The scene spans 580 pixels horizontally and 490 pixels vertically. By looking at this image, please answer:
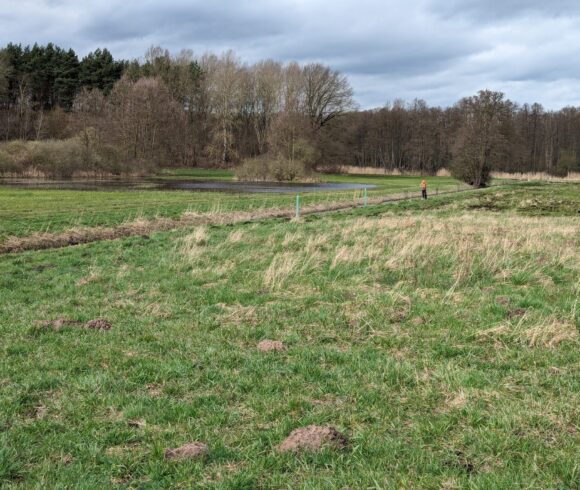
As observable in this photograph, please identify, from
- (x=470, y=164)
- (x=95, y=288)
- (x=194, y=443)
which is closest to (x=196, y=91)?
(x=470, y=164)

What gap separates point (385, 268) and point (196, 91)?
94447 millimetres

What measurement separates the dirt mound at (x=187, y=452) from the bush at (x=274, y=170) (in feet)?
204

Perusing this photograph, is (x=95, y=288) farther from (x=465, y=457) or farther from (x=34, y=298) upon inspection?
(x=465, y=457)

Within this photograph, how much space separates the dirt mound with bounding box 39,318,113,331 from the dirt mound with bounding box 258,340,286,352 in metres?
2.33

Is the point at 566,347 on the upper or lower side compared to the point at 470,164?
lower

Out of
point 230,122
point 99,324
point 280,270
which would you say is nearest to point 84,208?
point 280,270

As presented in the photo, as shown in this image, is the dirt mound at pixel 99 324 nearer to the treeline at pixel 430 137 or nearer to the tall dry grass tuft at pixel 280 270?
the tall dry grass tuft at pixel 280 270

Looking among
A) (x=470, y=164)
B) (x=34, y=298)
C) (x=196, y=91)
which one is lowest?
(x=34, y=298)

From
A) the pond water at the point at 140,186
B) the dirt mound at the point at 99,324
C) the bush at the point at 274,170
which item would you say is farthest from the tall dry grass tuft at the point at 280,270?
the bush at the point at 274,170

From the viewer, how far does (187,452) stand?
4.13 meters

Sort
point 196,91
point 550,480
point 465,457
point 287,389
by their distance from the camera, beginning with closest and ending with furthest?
point 550,480 < point 465,457 < point 287,389 < point 196,91

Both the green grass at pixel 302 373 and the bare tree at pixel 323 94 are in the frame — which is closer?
the green grass at pixel 302 373

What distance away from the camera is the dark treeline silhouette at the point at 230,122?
5991cm

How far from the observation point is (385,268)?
36.0 ft
